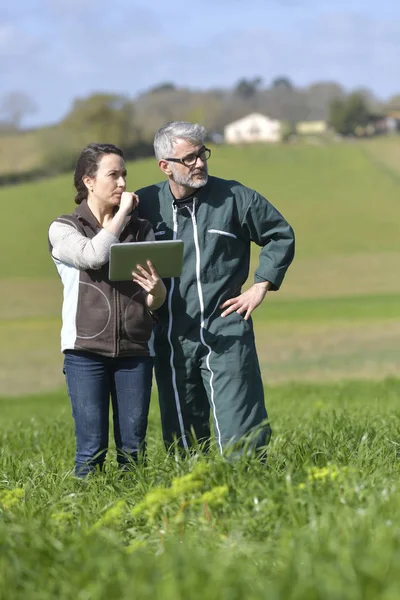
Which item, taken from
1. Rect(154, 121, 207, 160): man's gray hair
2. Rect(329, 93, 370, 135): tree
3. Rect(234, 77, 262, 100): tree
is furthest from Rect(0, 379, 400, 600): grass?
Rect(234, 77, 262, 100): tree

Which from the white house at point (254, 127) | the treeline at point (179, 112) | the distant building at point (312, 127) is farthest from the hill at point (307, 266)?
the white house at point (254, 127)

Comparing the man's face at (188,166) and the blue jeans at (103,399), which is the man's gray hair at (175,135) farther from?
the blue jeans at (103,399)

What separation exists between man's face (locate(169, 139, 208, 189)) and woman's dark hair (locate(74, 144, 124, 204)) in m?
0.31

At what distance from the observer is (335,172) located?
7362cm

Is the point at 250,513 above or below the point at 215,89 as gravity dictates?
below

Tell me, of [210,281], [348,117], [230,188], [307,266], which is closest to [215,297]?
[210,281]

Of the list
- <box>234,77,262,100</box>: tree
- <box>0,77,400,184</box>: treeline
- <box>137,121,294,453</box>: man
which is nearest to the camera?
<box>137,121,294,453</box>: man

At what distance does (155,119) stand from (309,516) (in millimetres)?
103328

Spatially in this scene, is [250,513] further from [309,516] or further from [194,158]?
[194,158]

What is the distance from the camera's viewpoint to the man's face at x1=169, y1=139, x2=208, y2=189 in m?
5.64

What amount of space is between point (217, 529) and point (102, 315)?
6.30ft

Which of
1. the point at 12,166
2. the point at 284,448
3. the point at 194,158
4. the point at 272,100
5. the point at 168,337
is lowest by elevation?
the point at 284,448

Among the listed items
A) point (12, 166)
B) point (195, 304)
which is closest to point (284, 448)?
point (195, 304)

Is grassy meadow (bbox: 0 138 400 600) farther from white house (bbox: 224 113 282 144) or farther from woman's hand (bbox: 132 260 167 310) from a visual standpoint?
white house (bbox: 224 113 282 144)
